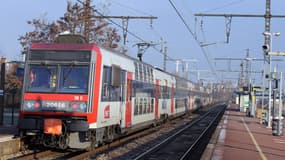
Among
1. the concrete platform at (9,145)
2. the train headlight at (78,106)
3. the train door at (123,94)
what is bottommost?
the concrete platform at (9,145)

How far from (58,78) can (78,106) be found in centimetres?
111

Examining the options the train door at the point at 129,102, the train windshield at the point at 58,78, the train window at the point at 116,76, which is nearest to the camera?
the train windshield at the point at 58,78

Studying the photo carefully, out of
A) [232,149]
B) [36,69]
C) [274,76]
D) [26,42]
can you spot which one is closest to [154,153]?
[232,149]

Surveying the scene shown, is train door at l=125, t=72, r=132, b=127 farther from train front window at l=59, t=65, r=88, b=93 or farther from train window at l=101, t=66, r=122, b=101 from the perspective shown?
train front window at l=59, t=65, r=88, b=93

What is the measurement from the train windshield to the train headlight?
1.23 feet

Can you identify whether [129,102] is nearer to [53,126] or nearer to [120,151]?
[120,151]

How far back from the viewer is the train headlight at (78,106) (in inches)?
619

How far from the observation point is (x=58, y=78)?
52.9ft

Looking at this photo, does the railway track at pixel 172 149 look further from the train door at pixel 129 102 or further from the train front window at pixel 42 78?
the train front window at pixel 42 78

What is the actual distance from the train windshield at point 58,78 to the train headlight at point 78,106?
375mm

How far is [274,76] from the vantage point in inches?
1201

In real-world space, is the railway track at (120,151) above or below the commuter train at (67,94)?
below

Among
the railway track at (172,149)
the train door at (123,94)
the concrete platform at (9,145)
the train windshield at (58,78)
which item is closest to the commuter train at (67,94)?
the train windshield at (58,78)

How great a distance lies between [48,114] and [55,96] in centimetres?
58
